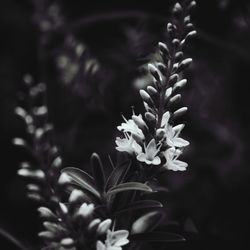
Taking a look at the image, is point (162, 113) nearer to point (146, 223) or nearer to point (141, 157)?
point (141, 157)

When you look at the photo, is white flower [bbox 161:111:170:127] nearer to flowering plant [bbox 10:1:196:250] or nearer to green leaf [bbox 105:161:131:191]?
flowering plant [bbox 10:1:196:250]

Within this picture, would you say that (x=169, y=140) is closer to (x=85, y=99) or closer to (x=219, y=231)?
(x=219, y=231)

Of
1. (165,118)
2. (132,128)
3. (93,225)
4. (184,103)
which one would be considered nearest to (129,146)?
(132,128)

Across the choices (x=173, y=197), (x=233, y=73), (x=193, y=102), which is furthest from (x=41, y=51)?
(x=233, y=73)

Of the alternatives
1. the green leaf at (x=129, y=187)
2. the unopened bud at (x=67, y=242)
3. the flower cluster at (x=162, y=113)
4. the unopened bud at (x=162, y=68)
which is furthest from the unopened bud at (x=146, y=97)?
the unopened bud at (x=67, y=242)

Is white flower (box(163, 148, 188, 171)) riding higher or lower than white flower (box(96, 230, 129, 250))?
higher

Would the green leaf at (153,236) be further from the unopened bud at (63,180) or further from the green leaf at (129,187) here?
the unopened bud at (63,180)

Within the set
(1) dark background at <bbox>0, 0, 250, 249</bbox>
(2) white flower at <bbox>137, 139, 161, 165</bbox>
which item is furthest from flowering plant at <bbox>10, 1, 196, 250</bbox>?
(1) dark background at <bbox>0, 0, 250, 249</bbox>
